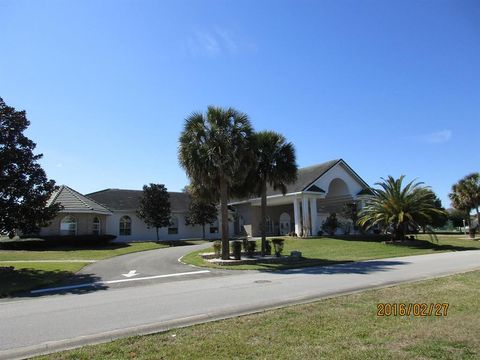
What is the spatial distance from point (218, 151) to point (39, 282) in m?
10.1

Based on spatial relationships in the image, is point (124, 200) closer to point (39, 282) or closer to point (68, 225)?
point (68, 225)

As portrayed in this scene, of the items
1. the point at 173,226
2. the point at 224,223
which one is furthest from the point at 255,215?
the point at 224,223

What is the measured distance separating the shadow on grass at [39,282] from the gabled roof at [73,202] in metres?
15.8

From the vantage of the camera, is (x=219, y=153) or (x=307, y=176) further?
(x=307, y=176)

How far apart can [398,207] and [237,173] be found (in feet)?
55.1

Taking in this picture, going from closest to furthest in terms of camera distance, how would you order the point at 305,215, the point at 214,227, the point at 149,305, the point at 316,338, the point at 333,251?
the point at 316,338 < the point at 149,305 < the point at 333,251 < the point at 305,215 < the point at 214,227

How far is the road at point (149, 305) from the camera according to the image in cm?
748

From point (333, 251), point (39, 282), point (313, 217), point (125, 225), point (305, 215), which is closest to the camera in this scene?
point (39, 282)

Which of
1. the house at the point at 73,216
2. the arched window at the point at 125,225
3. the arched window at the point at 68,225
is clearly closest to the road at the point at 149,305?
the house at the point at 73,216

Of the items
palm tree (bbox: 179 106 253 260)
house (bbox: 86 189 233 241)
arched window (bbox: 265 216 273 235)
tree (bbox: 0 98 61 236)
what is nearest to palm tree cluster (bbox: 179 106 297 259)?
palm tree (bbox: 179 106 253 260)

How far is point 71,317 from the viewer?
9.10 meters

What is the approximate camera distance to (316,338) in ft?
21.5

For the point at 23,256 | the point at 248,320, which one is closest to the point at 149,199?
the point at 23,256
